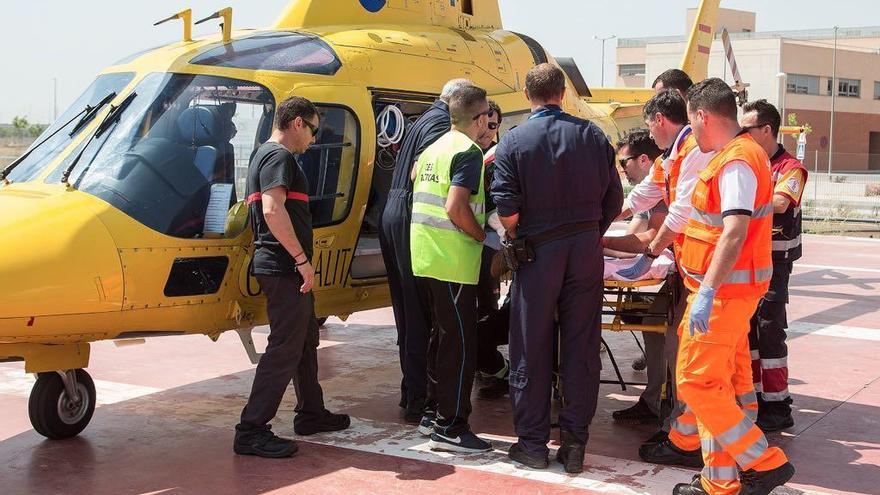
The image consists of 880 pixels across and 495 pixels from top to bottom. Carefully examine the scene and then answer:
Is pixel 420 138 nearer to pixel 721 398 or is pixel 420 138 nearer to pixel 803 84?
pixel 721 398

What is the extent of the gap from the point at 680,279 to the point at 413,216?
5.10 feet

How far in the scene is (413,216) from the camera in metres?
5.92

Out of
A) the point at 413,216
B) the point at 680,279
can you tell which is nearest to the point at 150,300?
the point at 413,216

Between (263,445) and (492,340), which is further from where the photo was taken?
(492,340)

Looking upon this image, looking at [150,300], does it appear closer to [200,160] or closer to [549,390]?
[200,160]

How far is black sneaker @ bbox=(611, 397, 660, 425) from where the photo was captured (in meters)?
6.52

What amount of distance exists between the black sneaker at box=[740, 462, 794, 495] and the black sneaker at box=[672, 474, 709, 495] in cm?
19

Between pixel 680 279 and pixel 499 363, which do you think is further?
pixel 499 363

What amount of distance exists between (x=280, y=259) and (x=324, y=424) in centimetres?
117

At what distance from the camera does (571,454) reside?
5422 millimetres

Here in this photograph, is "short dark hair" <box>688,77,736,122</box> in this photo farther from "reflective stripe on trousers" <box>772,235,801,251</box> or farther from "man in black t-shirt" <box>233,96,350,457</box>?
"man in black t-shirt" <box>233,96,350,457</box>

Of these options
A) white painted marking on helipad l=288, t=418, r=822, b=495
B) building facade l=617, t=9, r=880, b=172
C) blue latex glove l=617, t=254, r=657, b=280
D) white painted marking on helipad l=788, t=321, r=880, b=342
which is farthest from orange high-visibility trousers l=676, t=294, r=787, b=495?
building facade l=617, t=9, r=880, b=172

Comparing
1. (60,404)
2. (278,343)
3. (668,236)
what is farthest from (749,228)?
(60,404)

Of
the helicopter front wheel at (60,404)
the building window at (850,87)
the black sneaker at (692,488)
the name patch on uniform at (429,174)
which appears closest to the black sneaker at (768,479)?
the black sneaker at (692,488)
